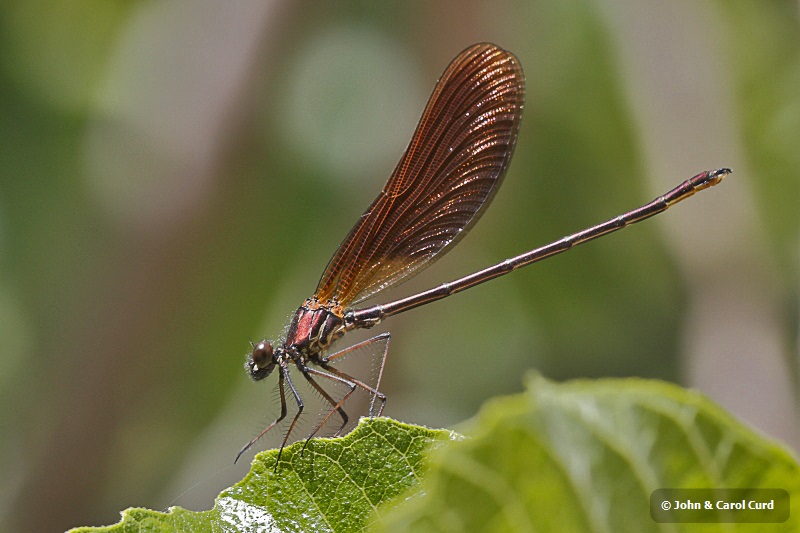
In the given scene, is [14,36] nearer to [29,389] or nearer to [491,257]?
[29,389]

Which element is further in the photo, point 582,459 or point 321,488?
point 321,488

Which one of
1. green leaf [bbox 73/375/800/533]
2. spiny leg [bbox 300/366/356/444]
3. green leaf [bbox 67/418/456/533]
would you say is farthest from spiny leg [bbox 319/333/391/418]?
green leaf [bbox 73/375/800/533]

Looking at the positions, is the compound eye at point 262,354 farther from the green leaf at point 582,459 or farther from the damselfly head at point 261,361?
the green leaf at point 582,459

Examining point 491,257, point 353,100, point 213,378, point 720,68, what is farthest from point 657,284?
point 213,378

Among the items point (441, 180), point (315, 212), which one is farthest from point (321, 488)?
point (315, 212)

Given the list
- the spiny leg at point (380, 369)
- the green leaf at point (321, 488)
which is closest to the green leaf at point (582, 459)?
the green leaf at point (321, 488)

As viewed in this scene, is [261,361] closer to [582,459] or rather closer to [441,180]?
[441,180]
